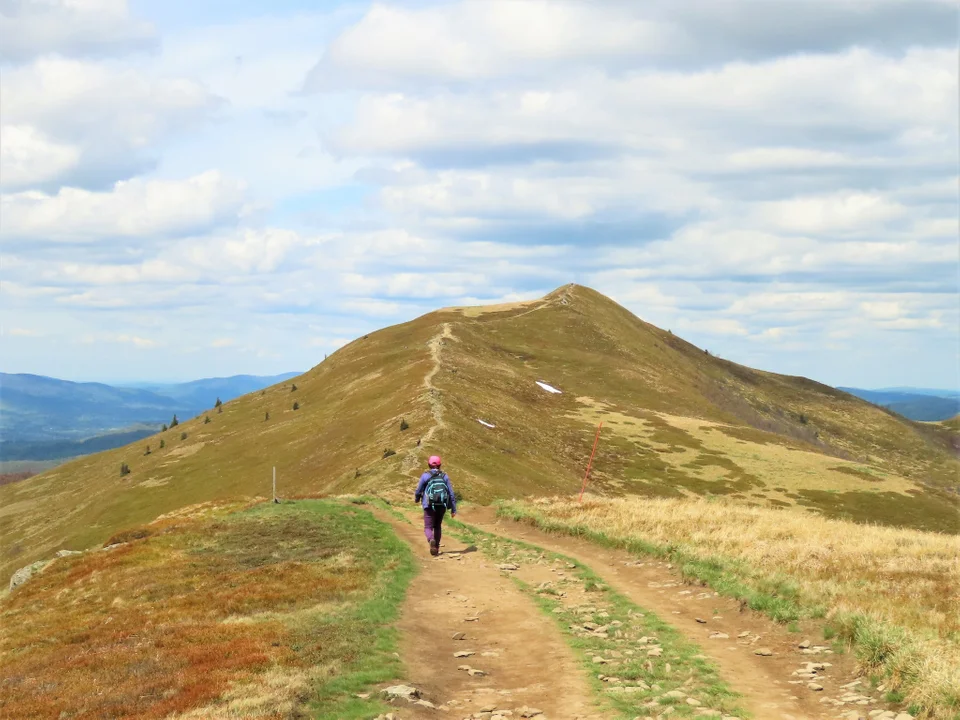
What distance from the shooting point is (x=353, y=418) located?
305 ft

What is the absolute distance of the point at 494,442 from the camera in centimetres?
7644

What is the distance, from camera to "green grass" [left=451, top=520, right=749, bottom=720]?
12883 mm

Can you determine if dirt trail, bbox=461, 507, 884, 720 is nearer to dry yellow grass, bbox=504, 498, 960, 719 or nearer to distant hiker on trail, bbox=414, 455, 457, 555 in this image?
dry yellow grass, bbox=504, 498, 960, 719

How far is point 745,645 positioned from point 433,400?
223ft

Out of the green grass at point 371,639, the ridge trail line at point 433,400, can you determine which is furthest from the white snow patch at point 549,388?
the green grass at point 371,639

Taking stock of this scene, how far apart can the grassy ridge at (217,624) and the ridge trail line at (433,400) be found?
70.3ft

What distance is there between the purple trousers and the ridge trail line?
90.1ft

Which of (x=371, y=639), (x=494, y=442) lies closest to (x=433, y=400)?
(x=494, y=442)

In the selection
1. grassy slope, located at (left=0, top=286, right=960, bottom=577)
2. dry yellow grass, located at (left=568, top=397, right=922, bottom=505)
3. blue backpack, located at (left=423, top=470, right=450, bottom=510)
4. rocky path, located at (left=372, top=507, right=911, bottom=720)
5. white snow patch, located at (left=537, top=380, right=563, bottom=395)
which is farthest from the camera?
white snow patch, located at (left=537, top=380, right=563, bottom=395)

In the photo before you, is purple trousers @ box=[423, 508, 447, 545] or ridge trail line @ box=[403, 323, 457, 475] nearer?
purple trousers @ box=[423, 508, 447, 545]

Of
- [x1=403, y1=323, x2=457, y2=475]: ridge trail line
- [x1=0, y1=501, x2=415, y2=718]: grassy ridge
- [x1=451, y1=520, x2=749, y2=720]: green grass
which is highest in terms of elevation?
[x1=403, y1=323, x2=457, y2=475]: ridge trail line

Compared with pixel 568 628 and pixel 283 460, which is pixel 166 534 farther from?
pixel 283 460

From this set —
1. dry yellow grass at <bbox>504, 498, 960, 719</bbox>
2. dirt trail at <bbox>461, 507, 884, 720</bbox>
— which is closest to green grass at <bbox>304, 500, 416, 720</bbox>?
dirt trail at <bbox>461, 507, 884, 720</bbox>

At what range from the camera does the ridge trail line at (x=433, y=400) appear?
60.5 m
